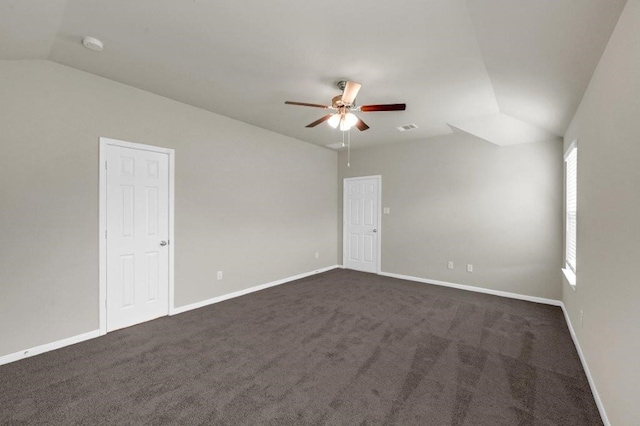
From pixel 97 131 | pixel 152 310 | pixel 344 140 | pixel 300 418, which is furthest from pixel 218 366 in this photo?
pixel 344 140

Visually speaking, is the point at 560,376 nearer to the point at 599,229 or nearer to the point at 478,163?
the point at 599,229

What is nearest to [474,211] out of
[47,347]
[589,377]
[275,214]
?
[589,377]

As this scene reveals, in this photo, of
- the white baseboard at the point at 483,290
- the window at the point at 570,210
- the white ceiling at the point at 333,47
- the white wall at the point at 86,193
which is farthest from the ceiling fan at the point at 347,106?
the white baseboard at the point at 483,290

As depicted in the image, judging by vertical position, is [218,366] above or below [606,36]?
below

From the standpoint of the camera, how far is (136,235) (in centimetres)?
330

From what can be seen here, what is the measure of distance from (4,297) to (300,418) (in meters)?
2.81

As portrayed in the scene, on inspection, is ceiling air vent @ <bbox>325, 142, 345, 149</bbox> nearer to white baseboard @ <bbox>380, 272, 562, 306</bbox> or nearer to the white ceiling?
the white ceiling

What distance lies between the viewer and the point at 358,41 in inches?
89.1

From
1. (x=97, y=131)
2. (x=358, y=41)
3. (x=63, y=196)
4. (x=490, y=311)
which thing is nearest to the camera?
(x=358, y=41)

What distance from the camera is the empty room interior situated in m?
1.86

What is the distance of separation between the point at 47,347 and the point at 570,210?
19.8ft

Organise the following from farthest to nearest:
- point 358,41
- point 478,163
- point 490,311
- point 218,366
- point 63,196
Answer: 1. point 478,163
2. point 490,311
3. point 63,196
4. point 218,366
5. point 358,41

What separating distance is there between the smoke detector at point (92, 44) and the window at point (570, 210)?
483cm

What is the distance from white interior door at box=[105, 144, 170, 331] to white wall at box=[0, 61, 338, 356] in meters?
0.15
